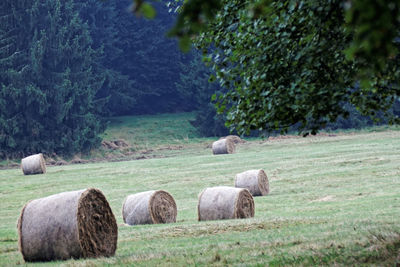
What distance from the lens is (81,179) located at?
34.2 m

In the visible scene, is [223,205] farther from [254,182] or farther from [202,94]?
[202,94]

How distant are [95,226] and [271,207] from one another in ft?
34.4

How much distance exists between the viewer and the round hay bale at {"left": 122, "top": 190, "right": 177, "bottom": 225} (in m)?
18.8

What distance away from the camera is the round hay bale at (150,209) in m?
18.8

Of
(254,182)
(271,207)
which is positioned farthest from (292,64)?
(254,182)

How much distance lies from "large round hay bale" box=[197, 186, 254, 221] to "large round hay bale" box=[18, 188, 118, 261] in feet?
21.0

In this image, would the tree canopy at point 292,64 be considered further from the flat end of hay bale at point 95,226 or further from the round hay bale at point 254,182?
the round hay bale at point 254,182

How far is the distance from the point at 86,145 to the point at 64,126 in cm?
276

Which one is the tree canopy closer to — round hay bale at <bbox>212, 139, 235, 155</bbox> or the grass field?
the grass field

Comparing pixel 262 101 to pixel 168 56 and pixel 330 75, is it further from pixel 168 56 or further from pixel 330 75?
pixel 168 56

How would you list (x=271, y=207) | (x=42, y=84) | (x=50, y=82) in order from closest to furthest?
(x=271, y=207) → (x=42, y=84) → (x=50, y=82)

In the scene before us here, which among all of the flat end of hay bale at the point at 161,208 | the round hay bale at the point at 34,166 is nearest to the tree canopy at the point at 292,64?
the flat end of hay bale at the point at 161,208

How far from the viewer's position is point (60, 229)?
36.6ft

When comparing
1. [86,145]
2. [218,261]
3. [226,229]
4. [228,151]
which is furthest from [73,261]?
[86,145]
